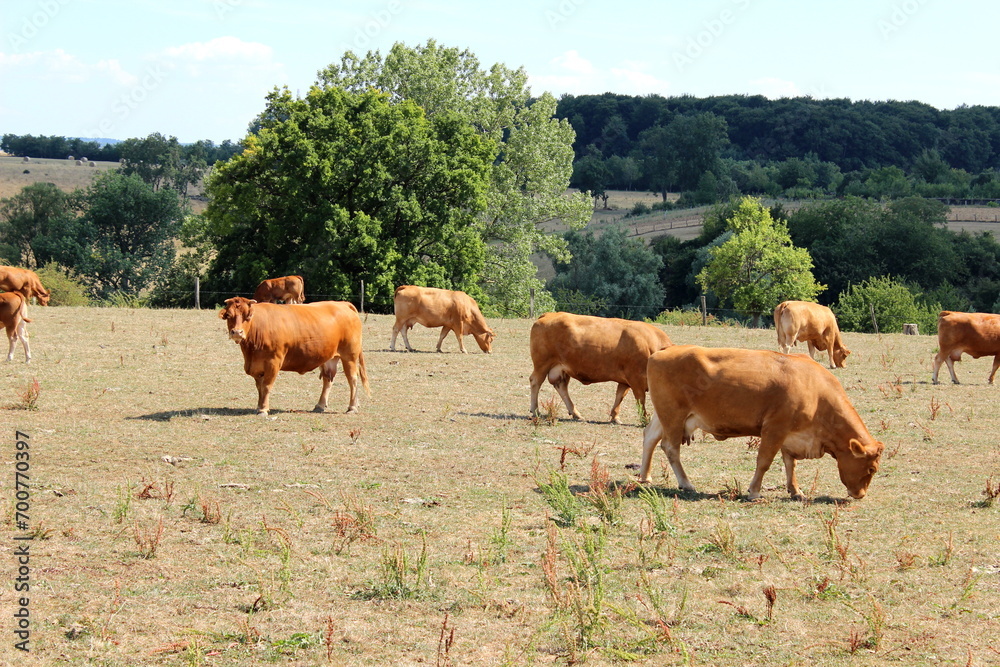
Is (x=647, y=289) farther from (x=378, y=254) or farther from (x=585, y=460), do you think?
(x=585, y=460)

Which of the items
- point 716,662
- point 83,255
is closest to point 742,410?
point 716,662

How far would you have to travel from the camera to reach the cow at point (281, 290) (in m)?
34.5

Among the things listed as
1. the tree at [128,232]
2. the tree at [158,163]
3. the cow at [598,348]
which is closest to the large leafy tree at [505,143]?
the tree at [128,232]

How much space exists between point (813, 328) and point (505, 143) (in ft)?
113

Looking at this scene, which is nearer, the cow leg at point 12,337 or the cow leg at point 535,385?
the cow leg at point 535,385

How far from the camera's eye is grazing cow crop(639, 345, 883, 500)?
35.8 feet

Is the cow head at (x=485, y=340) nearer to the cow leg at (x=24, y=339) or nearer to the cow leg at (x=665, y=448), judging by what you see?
the cow leg at (x=24, y=339)

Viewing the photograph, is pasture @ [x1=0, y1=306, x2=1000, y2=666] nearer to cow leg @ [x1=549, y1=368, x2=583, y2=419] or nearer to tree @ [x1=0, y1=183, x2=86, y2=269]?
cow leg @ [x1=549, y1=368, x2=583, y2=419]

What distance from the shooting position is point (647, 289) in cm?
8625

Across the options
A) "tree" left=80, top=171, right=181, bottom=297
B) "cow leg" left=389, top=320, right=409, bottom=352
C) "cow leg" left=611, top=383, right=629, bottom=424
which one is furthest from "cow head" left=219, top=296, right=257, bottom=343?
"tree" left=80, top=171, right=181, bottom=297

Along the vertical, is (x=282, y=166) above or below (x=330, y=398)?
above

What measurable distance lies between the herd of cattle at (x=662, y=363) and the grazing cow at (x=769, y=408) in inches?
0.4

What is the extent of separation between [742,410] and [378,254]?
3359 centimetres

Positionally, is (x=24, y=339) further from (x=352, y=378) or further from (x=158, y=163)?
(x=158, y=163)
